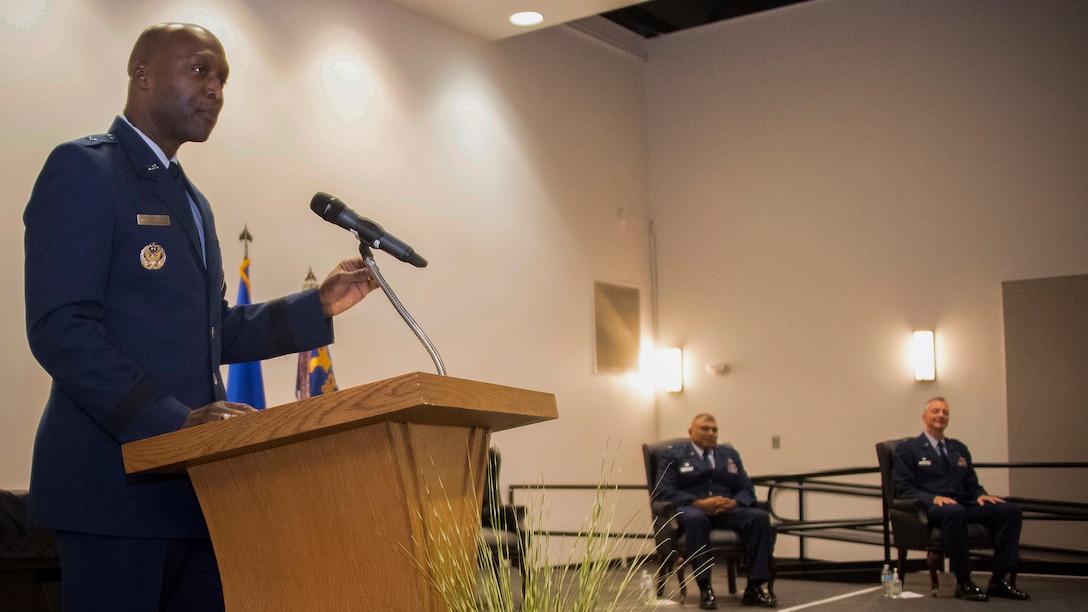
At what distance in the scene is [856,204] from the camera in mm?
8836

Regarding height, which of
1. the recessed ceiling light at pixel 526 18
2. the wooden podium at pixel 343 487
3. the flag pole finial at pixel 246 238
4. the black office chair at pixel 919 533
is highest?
the recessed ceiling light at pixel 526 18

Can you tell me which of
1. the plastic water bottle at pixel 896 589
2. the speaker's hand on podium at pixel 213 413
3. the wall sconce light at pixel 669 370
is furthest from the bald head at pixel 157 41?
the wall sconce light at pixel 669 370

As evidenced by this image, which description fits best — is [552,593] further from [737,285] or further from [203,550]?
[737,285]

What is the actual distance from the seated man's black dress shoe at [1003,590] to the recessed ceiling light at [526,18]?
4760 mm

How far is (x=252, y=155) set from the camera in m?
6.19

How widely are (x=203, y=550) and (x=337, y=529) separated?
36 centimetres

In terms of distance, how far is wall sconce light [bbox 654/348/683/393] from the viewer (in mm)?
9594

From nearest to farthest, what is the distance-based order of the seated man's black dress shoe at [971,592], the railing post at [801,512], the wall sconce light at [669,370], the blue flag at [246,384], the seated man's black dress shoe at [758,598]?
the blue flag at [246,384] → the seated man's black dress shoe at [758,598] → the seated man's black dress shoe at [971,592] → the railing post at [801,512] → the wall sconce light at [669,370]

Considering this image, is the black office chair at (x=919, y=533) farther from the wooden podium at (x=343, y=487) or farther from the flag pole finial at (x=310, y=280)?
the wooden podium at (x=343, y=487)

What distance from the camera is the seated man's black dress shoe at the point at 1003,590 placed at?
6387mm

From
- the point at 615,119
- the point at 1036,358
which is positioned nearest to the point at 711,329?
the point at 615,119

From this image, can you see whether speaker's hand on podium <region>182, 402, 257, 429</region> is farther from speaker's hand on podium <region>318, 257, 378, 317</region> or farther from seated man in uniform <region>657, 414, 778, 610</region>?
seated man in uniform <region>657, 414, 778, 610</region>

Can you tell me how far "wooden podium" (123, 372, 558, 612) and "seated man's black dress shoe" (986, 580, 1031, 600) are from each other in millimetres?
5765

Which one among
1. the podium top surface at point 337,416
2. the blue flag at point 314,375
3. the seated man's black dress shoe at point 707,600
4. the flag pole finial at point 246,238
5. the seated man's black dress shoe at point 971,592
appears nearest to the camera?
the podium top surface at point 337,416
